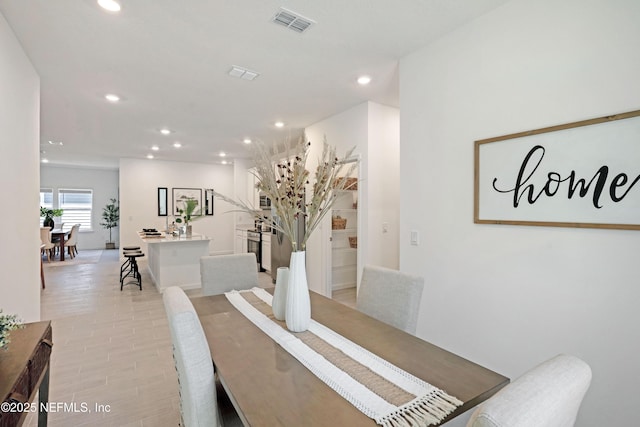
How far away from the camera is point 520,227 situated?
1.95m

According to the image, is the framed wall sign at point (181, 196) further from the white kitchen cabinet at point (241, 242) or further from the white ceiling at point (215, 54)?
the white ceiling at point (215, 54)

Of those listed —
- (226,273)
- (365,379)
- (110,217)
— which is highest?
(110,217)

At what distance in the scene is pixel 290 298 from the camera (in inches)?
58.8

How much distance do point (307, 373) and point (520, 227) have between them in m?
1.62

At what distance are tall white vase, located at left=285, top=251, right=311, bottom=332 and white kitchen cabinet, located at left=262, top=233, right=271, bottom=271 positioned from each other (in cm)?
479

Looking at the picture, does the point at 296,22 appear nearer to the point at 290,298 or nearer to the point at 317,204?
the point at 317,204

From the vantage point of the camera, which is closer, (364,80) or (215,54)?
(215,54)

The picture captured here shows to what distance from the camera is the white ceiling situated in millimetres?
2096

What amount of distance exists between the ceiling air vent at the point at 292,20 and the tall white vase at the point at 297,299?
1.69 metres

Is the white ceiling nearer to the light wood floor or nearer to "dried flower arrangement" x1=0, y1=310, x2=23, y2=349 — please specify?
"dried flower arrangement" x1=0, y1=310, x2=23, y2=349

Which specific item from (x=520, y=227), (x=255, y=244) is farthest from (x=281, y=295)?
(x=255, y=244)

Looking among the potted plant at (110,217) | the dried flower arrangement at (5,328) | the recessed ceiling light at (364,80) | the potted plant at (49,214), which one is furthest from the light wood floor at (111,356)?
the potted plant at (110,217)

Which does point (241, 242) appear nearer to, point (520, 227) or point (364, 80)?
point (364, 80)

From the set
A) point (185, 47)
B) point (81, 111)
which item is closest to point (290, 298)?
point (185, 47)
